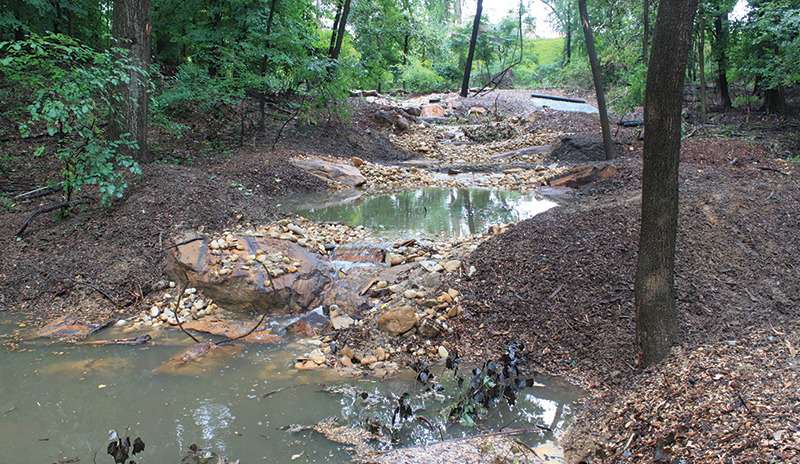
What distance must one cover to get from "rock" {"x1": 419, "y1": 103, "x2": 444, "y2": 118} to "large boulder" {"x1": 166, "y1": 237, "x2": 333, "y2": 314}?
13749 millimetres

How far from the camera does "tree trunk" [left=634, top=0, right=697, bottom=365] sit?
2451mm

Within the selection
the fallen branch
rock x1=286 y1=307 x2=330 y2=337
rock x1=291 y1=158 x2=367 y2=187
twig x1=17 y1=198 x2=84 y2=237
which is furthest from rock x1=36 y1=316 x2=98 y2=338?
rock x1=291 y1=158 x2=367 y2=187

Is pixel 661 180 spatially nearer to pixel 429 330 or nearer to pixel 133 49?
pixel 429 330

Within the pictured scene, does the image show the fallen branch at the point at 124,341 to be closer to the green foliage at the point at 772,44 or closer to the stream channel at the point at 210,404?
the stream channel at the point at 210,404

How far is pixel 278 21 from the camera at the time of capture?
1030cm

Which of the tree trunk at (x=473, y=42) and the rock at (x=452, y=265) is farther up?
the tree trunk at (x=473, y=42)

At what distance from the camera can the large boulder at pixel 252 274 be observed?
4.51 m

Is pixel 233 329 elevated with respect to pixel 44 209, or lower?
lower

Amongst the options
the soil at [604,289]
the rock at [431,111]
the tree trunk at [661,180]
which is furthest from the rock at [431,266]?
the rock at [431,111]

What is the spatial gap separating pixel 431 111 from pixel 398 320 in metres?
15.3

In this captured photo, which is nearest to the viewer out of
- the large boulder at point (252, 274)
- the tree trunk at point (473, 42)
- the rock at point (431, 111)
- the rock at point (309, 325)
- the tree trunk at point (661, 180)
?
the tree trunk at point (661, 180)

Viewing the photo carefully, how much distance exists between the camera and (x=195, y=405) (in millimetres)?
2982

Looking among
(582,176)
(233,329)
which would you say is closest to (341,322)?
(233,329)

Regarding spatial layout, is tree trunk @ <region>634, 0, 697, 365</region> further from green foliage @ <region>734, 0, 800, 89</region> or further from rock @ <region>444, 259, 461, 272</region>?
green foliage @ <region>734, 0, 800, 89</region>
